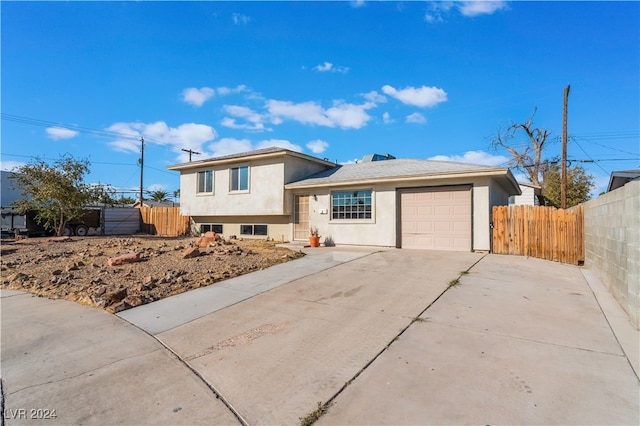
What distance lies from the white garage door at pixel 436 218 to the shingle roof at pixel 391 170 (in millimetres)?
707

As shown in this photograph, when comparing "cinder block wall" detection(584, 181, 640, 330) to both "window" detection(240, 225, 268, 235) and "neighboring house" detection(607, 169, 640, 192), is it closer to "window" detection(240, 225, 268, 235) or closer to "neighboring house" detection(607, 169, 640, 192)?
"neighboring house" detection(607, 169, 640, 192)

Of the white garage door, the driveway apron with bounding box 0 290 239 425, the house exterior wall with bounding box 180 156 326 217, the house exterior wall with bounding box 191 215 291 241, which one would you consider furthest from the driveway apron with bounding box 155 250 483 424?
the house exterior wall with bounding box 191 215 291 241

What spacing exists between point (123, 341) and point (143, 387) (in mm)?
1547

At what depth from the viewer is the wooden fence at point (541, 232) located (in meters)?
9.67

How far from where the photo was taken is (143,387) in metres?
3.33

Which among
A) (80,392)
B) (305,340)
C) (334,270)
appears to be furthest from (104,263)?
(305,340)

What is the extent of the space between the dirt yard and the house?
3610 mm

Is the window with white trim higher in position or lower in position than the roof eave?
higher

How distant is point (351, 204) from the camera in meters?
13.5

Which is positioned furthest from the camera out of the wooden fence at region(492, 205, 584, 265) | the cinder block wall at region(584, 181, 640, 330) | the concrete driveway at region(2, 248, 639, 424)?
the wooden fence at region(492, 205, 584, 265)

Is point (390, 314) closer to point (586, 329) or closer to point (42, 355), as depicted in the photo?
point (586, 329)

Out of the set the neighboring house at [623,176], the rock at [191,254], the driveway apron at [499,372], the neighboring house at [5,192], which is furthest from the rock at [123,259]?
the neighboring house at [5,192]

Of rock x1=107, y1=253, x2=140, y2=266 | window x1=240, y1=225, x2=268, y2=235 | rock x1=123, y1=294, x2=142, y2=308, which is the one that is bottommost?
rock x1=123, y1=294, x2=142, y2=308

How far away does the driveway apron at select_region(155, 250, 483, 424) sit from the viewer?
122 inches
